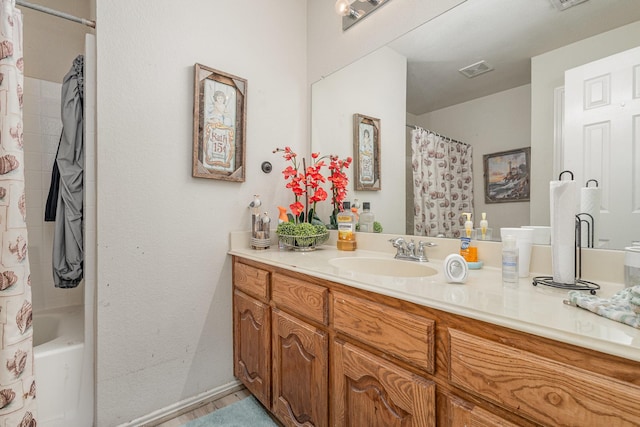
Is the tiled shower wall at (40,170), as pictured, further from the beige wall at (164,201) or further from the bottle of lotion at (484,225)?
the bottle of lotion at (484,225)

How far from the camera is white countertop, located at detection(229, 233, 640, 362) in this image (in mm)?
499

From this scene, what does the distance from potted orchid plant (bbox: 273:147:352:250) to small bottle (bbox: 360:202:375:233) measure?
16 centimetres

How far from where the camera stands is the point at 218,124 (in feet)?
5.30

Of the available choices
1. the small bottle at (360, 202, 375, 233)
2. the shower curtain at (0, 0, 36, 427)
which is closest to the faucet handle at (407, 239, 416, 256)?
the small bottle at (360, 202, 375, 233)

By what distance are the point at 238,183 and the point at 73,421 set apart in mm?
1320

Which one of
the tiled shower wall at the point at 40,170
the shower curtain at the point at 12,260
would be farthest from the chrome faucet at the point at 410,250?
the tiled shower wall at the point at 40,170

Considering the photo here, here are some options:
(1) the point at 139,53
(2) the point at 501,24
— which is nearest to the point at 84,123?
(1) the point at 139,53

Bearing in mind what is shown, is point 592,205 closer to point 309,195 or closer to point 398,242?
point 398,242

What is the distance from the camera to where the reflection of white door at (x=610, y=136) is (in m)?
0.84

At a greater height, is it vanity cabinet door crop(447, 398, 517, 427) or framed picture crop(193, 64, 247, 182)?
framed picture crop(193, 64, 247, 182)

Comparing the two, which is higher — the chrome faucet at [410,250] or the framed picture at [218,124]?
the framed picture at [218,124]

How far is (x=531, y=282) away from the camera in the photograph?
0.89 m

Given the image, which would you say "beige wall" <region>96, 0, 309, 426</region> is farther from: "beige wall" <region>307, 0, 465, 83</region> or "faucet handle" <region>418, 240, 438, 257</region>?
"faucet handle" <region>418, 240, 438, 257</region>

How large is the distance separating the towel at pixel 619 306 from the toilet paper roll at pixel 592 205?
297 millimetres
